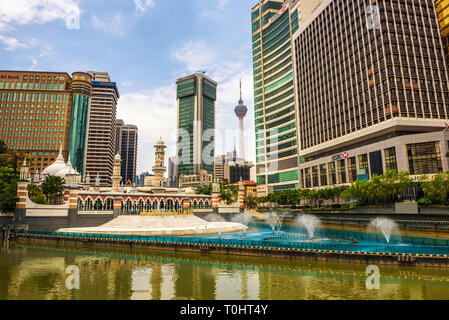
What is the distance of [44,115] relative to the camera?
546 ft

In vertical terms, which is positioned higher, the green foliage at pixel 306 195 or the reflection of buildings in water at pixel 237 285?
the green foliage at pixel 306 195

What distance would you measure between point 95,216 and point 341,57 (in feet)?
288

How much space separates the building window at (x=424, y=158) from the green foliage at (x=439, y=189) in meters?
12.9

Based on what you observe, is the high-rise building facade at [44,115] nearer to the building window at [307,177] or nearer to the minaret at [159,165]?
the minaret at [159,165]

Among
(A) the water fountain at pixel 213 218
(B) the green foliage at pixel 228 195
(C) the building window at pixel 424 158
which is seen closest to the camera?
(C) the building window at pixel 424 158

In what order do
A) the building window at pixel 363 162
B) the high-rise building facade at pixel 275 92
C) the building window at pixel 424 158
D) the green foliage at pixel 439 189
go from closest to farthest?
the green foliage at pixel 439 189, the building window at pixel 424 158, the building window at pixel 363 162, the high-rise building facade at pixel 275 92

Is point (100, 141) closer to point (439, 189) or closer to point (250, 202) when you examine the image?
point (250, 202)

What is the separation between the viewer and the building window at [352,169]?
9000cm

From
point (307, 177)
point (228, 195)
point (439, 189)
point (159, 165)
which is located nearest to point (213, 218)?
point (228, 195)

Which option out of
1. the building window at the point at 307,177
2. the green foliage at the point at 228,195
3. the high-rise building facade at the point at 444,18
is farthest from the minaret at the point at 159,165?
the high-rise building facade at the point at 444,18

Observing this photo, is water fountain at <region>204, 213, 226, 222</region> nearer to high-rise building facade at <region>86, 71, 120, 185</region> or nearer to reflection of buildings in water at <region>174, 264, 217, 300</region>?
reflection of buildings in water at <region>174, 264, 217, 300</region>

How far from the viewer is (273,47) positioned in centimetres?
15125

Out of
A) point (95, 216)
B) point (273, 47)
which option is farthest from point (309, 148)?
point (95, 216)
